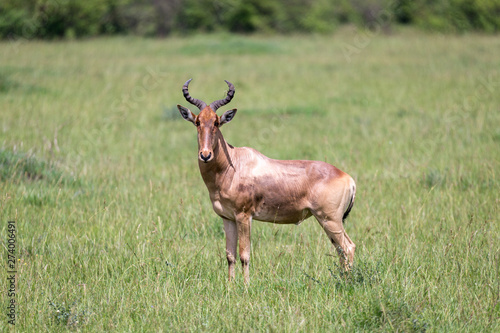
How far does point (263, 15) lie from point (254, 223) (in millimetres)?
38297

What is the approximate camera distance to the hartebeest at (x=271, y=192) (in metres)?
5.05

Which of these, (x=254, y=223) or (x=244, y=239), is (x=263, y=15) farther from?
(x=244, y=239)

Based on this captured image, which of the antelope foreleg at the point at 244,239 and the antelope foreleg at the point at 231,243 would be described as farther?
the antelope foreleg at the point at 231,243

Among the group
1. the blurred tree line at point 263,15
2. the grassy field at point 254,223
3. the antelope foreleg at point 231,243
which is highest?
the antelope foreleg at point 231,243

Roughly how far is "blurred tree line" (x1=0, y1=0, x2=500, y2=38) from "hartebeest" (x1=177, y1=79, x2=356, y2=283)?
1290 inches

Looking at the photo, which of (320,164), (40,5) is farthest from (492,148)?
(40,5)

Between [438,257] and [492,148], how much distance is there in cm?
514

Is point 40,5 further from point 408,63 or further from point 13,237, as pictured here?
point 13,237

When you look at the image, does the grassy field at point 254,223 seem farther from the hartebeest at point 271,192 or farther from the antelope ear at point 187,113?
the antelope ear at point 187,113

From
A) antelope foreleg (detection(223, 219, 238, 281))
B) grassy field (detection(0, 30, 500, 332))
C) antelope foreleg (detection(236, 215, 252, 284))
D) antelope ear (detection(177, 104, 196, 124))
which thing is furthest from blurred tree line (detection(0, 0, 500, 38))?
antelope foreleg (detection(236, 215, 252, 284))

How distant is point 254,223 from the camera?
6695mm

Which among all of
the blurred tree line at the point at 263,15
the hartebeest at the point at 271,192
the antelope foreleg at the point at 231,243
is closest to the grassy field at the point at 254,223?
the antelope foreleg at the point at 231,243

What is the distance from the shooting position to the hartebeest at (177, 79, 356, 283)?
5.05m

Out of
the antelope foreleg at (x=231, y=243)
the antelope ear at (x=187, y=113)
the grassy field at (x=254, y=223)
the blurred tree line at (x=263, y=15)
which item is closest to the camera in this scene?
the grassy field at (x=254, y=223)
